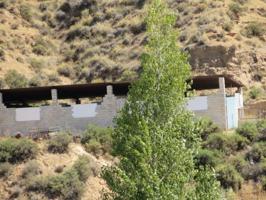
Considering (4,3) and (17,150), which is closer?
(17,150)

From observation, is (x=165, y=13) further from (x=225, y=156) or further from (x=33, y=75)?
(x=33, y=75)

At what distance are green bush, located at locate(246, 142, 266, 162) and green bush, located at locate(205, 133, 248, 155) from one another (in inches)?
33.9

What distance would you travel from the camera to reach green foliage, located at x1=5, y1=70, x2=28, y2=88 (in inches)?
2255

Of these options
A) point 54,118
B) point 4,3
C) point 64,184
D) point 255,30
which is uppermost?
point 4,3

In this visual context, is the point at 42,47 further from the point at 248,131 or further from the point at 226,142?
the point at 226,142

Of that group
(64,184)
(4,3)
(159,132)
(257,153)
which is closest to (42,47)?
(4,3)

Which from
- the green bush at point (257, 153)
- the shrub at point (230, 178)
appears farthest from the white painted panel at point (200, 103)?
the shrub at point (230, 178)

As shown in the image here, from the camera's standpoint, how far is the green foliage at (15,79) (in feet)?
188

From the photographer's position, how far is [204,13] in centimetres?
6109

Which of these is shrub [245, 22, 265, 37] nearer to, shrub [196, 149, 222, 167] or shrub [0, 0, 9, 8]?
shrub [196, 149, 222, 167]

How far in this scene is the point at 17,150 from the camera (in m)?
33.8

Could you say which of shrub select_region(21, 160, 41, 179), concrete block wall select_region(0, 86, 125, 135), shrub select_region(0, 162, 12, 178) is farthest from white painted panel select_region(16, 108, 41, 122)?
shrub select_region(0, 162, 12, 178)

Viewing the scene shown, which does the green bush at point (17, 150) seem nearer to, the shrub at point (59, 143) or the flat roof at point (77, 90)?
the shrub at point (59, 143)

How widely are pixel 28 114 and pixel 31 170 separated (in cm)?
430
